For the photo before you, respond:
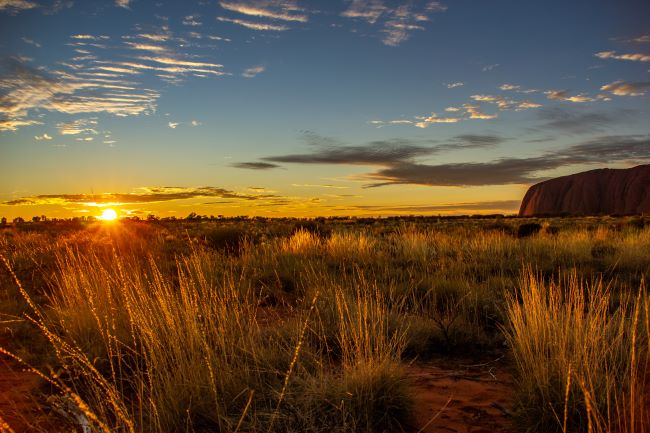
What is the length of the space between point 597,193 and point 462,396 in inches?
4775

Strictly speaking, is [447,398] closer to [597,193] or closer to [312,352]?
[312,352]

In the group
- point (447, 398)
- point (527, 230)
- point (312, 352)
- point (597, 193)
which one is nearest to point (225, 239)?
point (312, 352)

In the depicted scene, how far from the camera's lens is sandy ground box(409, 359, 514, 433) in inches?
139

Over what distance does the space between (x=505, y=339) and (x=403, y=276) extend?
10.8 feet

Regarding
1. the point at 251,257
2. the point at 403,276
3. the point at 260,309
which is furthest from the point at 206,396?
the point at 251,257

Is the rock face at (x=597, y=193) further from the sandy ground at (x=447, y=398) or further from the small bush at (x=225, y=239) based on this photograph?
the sandy ground at (x=447, y=398)

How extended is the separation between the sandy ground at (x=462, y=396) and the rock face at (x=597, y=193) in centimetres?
9243

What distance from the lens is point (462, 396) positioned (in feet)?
13.3

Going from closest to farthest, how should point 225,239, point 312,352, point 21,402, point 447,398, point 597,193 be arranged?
point 447,398
point 21,402
point 312,352
point 225,239
point 597,193

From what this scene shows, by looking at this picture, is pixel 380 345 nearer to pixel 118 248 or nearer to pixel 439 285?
pixel 439 285

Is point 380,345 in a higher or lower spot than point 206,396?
higher

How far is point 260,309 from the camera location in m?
7.78

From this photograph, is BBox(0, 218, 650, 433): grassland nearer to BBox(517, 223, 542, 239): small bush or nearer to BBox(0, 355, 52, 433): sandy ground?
BBox(0, 355, 52, 433): sandy ground

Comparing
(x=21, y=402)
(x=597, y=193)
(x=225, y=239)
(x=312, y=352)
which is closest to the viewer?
(x=21, y=402)
